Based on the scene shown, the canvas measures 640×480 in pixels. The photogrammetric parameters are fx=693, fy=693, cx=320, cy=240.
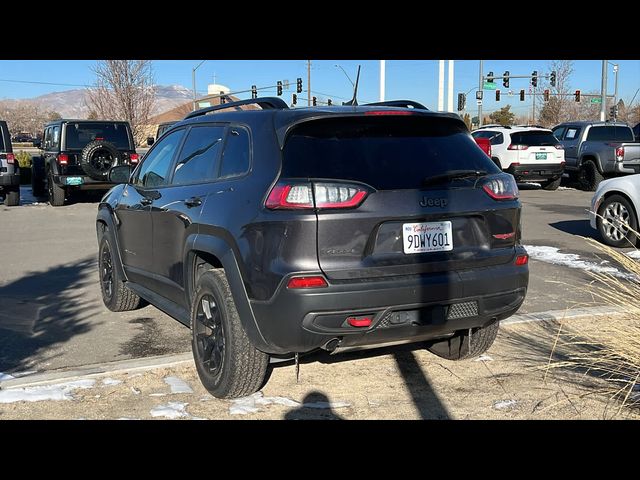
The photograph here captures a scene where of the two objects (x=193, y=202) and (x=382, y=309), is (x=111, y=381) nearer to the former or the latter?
(x=193, y=202)

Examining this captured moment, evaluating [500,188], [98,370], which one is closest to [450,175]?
[500,188]

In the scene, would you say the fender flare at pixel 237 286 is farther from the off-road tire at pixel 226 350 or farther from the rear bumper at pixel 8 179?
the rear bumper at pixel 8 179

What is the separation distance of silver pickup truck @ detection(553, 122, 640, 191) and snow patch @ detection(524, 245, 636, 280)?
9.12 metres

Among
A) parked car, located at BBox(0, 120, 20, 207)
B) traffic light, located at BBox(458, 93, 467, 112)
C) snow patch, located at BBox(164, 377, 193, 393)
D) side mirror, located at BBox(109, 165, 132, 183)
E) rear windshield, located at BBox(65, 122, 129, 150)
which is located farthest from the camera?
traffic light, located at BBox(458, 93, 467, 112)

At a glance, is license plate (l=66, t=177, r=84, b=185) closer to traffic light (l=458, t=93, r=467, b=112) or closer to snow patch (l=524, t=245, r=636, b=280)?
snow patch (l=524, t=245, r=636, b=280)

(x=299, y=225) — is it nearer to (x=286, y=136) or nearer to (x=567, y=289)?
(x=286, y=136)

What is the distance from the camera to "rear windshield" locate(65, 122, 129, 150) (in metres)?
16.0

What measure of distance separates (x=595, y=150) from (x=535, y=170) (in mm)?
1920

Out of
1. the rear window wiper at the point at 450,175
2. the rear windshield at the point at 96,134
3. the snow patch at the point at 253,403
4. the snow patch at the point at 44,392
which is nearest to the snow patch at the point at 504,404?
the snow patch at the point at 253,403

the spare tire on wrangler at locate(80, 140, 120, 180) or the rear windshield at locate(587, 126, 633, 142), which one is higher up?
the rear windshield at locate(587, 126, 633, 142)

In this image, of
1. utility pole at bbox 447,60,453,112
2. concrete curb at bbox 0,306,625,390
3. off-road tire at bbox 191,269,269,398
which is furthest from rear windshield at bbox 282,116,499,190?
utility pole at bbox 447,60,453,112

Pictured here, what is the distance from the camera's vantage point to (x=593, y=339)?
15.3 feet

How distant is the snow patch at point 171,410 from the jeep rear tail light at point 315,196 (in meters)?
1.36
